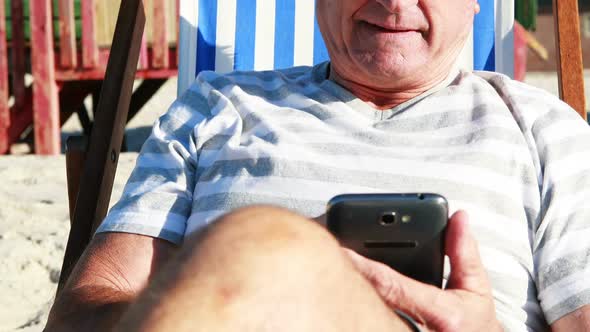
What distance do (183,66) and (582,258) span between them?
142 cm

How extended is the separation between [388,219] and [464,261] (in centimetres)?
Result: 15

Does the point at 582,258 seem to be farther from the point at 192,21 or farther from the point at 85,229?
the point at 192,21

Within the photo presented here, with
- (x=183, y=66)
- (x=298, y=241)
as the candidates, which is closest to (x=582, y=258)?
(x=298, y=241)

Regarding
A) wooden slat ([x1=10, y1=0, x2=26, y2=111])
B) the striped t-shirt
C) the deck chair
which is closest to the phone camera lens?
the striped t-shirt

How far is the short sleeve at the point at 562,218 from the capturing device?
1644mm

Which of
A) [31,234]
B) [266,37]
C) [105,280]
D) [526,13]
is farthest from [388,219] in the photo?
[526,13]

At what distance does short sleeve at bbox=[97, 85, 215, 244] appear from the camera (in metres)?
1.77

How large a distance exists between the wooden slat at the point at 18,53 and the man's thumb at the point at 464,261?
5467mm

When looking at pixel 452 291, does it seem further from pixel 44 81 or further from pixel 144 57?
pixel 44 81

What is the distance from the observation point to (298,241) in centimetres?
99

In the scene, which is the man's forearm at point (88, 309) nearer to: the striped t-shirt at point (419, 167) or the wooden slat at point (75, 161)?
the striped t-shirt at point (419, 167)

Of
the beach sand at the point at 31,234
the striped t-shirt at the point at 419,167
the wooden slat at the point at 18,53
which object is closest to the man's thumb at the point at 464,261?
the striped t-shirt at the point at 419,167

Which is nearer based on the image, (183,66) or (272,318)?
(272,318)

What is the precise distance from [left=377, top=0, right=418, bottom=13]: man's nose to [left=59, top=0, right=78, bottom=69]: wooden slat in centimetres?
458
